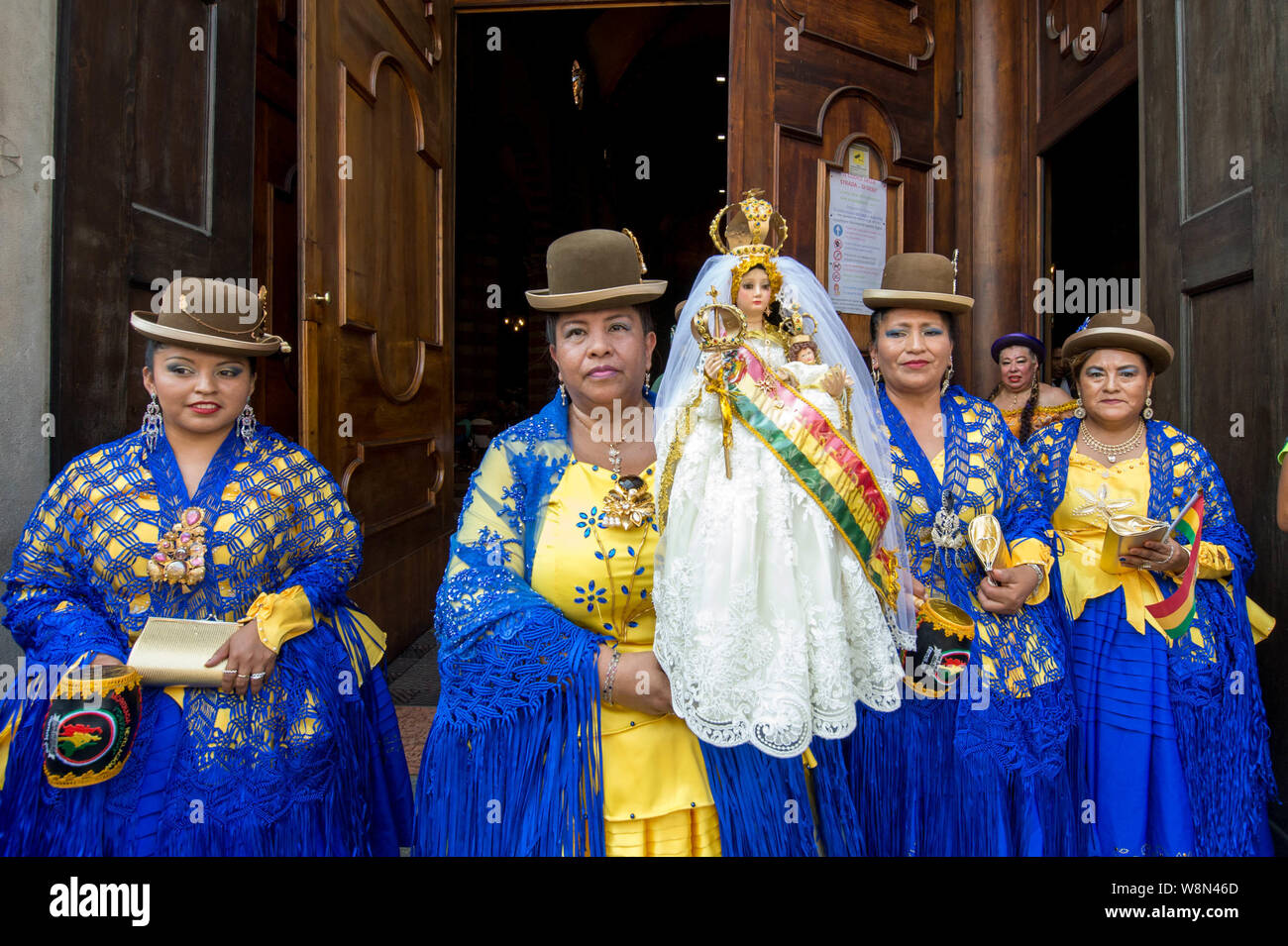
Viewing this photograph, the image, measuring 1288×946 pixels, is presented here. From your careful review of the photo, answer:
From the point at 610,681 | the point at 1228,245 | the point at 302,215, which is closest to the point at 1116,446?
the point at 1228,245

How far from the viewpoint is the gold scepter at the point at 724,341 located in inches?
55.8

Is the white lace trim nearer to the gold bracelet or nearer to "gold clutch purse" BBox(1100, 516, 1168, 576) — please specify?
the gold bracelet

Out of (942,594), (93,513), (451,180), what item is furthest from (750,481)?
(451,180)

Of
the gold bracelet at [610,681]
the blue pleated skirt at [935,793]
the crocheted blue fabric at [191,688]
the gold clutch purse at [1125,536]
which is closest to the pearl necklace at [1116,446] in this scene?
the gold clutch purse at [1125,536]

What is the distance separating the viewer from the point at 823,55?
143 inches

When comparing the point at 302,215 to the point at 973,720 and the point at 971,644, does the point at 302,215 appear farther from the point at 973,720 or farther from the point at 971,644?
the point at 973,720

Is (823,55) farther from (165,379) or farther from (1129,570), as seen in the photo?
(165,379)

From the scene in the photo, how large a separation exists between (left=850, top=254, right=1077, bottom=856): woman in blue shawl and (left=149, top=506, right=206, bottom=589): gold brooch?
177 centimetres

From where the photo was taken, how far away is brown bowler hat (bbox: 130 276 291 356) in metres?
2.00

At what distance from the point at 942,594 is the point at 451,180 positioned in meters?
4.00

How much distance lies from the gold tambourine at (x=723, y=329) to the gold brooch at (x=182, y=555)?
4.75 ft

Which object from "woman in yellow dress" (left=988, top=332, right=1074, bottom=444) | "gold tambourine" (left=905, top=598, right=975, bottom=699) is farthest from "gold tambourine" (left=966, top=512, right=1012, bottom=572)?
"woman in yellow dress" (left=988, top=332, right=1074, bottom=444)

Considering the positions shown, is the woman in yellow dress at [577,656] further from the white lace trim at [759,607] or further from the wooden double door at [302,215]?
the wooden double door at [302,215]
